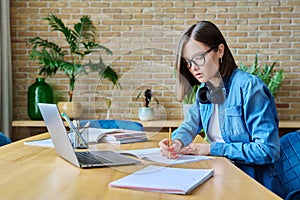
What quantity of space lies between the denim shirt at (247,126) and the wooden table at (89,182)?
3.4 inches

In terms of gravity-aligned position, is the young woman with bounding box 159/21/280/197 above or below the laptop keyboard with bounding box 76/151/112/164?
above

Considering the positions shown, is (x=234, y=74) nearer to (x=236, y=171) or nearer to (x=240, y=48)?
(x=236, y=171)

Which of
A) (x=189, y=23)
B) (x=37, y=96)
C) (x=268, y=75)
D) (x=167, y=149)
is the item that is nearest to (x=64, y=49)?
(x=37, y=96)

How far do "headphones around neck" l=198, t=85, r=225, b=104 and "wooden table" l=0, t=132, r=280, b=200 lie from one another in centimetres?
17

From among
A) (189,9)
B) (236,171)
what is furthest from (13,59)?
(236,171)

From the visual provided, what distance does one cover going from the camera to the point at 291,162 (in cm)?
172

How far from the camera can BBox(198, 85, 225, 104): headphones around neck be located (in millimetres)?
1291

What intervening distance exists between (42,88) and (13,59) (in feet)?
1.62

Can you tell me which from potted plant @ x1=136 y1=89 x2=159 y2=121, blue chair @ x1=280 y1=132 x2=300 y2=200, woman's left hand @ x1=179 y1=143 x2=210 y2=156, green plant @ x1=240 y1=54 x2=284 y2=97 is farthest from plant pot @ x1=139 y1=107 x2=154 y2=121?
green plant @ x1=240 y1=54 x2=284 y2=97

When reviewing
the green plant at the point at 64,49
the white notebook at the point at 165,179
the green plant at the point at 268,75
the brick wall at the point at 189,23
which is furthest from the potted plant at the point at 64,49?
the white notebook at the point at 165,179

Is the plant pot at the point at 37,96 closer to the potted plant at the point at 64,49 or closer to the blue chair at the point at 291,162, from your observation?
the potted plant at the point at 64,49

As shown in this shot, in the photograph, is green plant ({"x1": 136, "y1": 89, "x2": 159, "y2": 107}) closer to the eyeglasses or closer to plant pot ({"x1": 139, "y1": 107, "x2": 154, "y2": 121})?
plant pot ({"x1": 139, "y1": 107, "x2": 154, "y2": 121})

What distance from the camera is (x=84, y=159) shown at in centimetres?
141

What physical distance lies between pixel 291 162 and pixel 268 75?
219 cm
